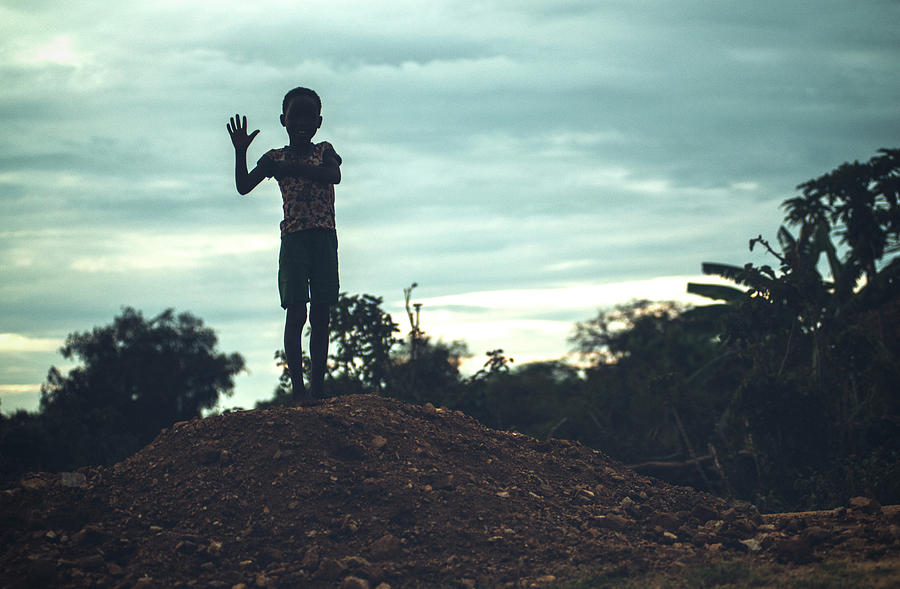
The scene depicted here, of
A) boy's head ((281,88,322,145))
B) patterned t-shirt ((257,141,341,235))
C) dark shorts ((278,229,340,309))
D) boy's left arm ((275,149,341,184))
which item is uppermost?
boy's head ((281,88,322,145))

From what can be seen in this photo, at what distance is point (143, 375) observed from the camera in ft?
100

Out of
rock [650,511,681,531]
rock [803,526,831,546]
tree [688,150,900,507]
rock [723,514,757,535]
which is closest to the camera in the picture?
rock [803,526,831,546]

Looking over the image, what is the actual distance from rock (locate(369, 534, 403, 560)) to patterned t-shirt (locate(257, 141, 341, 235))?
9.87 feet

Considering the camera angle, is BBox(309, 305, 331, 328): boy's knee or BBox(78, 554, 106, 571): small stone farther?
BBox(309, 305, 331, 328): boy's knee

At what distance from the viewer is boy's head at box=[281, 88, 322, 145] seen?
7773mm

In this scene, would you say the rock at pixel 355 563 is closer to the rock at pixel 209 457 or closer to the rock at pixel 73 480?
the rock at pixel 209 457

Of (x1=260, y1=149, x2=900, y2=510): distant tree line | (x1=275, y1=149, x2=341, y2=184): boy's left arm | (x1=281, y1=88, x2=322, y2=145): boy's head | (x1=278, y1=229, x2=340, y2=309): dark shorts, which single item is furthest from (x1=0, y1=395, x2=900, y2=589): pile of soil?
(x1=260, y1=149, x2=900, y2=510): distant tree line

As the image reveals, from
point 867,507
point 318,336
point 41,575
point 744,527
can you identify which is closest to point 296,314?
point 318,336

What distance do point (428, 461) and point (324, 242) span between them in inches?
88.1

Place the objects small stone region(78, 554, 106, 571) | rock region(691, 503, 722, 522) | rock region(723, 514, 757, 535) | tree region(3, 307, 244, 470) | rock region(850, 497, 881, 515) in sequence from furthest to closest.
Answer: tree region(3, 307, 244, 470) < rock region(691, 503, 722, 522) < rock region(850, 497, 881, 515) < rock region(723, 514, 757, 535) < small stone region(78, 554, 106, 571)

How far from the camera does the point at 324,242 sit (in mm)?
7754

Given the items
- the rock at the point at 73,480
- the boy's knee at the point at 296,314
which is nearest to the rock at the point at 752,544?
the boy's knee at the point at 296,314

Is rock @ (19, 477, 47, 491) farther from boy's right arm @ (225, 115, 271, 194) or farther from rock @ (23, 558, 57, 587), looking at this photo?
boy's right arm @ (225, 115, 271, 194)

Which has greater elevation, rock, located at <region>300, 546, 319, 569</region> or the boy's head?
the boy's head
